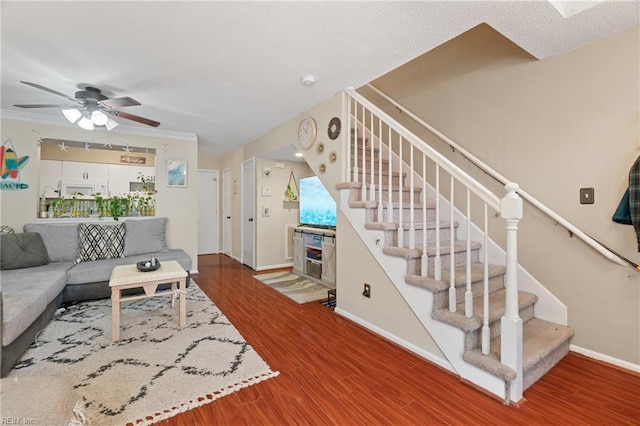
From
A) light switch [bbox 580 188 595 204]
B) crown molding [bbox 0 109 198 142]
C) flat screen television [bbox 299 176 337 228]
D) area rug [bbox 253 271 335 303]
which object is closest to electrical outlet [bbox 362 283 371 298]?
area rug [bbox 253 271 335 303]

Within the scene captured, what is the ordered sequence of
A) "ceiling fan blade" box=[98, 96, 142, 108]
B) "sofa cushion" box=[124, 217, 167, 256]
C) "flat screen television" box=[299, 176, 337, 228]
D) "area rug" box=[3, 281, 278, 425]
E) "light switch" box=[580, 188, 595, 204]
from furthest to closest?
1. "flat screen television" box=[299, 176, 337, 228]
2. "sofa cushion" box=[124, 217, 167, 256]
3. "ceiling fan blade" box=[98, 96, 142, 108]
4. "light switch" box=[580, 188, 595, 204]
5. "area rug" box=[3, 281, 278, 425]

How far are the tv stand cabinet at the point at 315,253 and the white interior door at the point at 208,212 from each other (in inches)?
111

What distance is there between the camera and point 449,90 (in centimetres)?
298

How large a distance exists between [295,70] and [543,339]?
2.84 meters

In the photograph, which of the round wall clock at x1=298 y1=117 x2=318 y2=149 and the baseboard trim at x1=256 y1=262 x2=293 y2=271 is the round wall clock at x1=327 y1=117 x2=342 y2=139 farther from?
the baseboard trim at x1=256 y1=262 x2=293 y2=271

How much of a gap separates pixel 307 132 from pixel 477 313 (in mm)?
2645

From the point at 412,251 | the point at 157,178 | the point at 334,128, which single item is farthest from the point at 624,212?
the point at 157,178

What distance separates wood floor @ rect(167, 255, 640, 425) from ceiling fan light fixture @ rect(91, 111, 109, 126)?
2522 millimetres

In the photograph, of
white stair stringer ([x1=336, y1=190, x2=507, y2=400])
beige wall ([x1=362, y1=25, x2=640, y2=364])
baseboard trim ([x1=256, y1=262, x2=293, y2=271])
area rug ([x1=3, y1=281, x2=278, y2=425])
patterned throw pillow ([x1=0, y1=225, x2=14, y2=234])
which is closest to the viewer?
area rug ([x1=3, y1=281, x2=278, y2=425])

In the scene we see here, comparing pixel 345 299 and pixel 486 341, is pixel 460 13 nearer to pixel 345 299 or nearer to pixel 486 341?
pixel 486 341

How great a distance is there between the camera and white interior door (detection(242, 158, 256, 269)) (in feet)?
17.0

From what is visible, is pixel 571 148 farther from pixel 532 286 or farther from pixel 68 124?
pixel 68 124

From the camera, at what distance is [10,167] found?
3.64m

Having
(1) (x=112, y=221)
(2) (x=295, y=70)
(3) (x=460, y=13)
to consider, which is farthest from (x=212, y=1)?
(1) (x=112, y=221)
